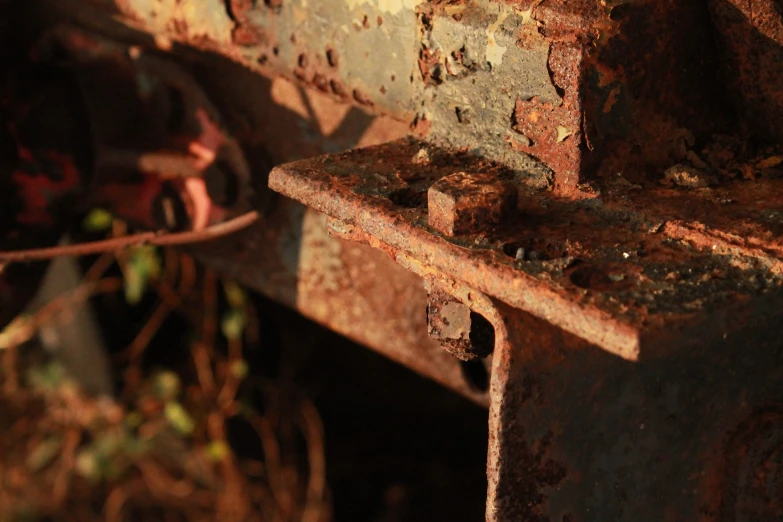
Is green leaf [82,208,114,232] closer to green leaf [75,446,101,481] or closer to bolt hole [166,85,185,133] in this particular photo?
bolt hole [166,85,185,133]

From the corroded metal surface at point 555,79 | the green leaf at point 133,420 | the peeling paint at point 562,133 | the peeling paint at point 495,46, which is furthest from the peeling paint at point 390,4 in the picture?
the green leaf at point 133,420

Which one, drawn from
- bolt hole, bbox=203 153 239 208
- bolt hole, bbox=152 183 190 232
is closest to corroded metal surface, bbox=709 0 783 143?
bolt hole, bbox=203 153 239 208

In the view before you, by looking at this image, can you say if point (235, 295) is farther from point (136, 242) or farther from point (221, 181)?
point (221, 181)

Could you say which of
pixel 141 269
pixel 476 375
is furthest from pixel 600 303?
pixel 141 269

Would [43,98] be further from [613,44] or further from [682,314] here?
[682,314]

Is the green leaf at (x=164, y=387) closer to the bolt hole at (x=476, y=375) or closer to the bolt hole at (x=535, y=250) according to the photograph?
the bolt hole at (x=476, y=375)

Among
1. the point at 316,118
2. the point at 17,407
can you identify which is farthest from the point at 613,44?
the point at 17,407
